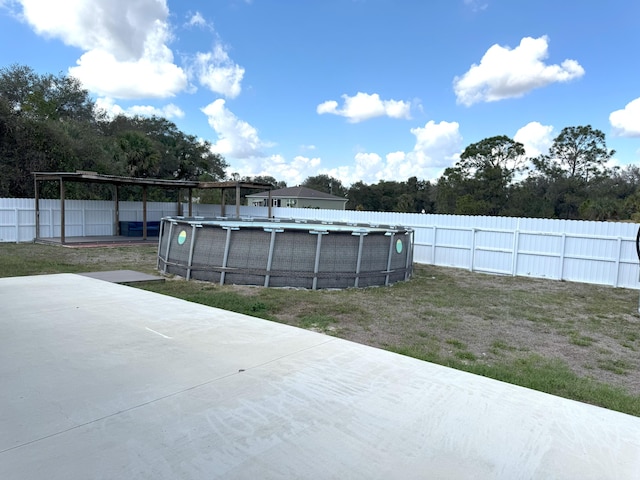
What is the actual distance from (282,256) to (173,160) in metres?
30.9

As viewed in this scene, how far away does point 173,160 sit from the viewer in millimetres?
36781

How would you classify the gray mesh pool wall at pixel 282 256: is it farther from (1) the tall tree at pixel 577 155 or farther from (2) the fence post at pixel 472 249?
(1) the tall tree at pixel 577 155

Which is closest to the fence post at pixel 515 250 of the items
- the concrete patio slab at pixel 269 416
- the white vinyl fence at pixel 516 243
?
the white vinyl fence at pixel 516 243

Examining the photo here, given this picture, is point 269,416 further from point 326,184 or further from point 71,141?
point 326,184

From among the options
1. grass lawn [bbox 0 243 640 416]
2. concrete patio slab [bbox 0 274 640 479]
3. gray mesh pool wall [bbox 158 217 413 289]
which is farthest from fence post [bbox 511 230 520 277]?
concrete patio slab [bbox 0 274 640 479]

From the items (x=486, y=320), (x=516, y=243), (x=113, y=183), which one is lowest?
(x=486, y=320)

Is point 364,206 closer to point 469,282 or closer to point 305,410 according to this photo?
point 469,282

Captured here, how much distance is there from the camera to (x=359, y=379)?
3.63 meters

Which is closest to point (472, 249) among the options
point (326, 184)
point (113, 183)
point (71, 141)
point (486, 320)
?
point (486, 320)

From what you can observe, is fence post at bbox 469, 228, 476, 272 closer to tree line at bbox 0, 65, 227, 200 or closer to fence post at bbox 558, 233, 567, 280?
fence post at bbox 558, 233, 567, 280

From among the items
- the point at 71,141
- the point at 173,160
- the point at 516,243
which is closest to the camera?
the point at 516,243

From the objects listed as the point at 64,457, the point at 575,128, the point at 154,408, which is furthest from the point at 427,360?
the point at 575,128

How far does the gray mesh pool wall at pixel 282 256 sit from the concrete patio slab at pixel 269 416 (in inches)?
170

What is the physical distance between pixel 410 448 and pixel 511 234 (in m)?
11.3
